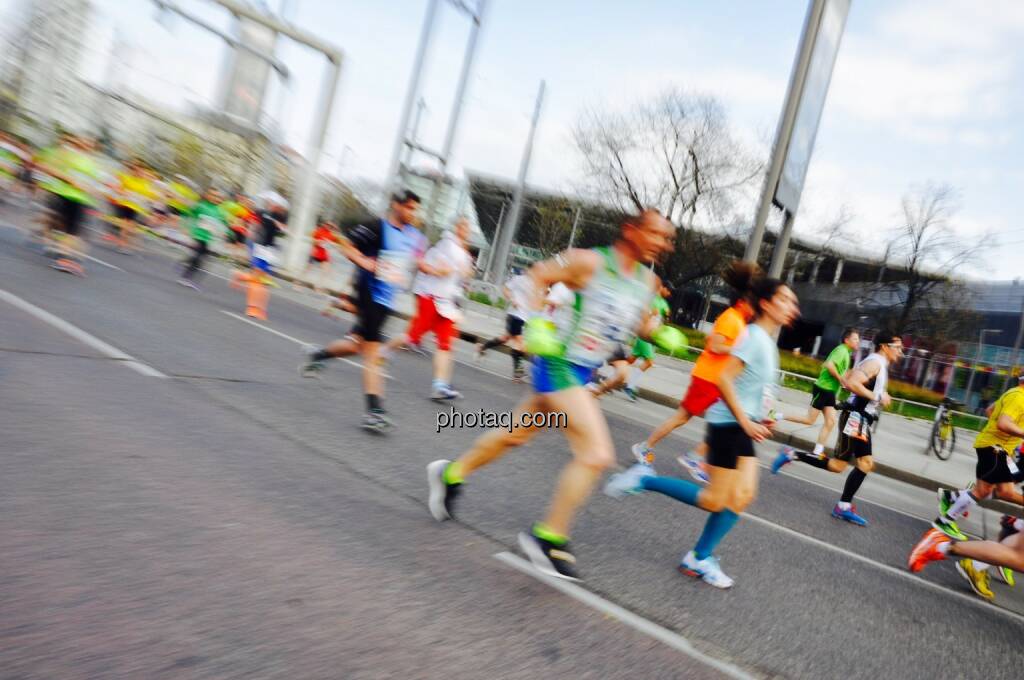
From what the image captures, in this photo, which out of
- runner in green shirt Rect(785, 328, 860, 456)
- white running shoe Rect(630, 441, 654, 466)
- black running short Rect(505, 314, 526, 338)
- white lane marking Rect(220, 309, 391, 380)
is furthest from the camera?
black running short Rect(505, 314, 526, 338)

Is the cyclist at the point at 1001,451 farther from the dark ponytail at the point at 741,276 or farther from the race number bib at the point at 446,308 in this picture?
the race number bib at the point at 446,308

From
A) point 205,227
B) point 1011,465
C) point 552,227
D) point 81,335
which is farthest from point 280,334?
point 552,227

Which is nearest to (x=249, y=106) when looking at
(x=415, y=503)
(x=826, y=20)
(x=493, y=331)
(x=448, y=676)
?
(x=493, y=331)

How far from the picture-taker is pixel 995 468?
242 inches

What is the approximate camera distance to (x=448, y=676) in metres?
2.24

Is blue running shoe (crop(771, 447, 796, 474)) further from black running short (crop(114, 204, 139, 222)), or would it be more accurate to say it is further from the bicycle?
black running short (crop(114, 204, 139, 222))

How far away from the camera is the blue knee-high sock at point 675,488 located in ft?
12.4

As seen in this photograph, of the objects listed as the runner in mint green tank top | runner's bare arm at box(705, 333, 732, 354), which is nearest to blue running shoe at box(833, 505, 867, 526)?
runner's bare arm at box(705, 333, 732, 354)

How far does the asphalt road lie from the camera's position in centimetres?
222

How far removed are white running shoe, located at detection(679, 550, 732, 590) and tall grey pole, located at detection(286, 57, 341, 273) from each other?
18.5 metres

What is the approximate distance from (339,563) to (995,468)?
5.91 metres

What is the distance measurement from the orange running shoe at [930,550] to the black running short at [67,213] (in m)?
10.8

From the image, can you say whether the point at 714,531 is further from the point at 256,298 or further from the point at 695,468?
the point at 256,298

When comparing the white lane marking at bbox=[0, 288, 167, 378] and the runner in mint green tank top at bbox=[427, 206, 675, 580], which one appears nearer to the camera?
the runner in mint green tank top at bbox=[427, 206, 675, 580]
